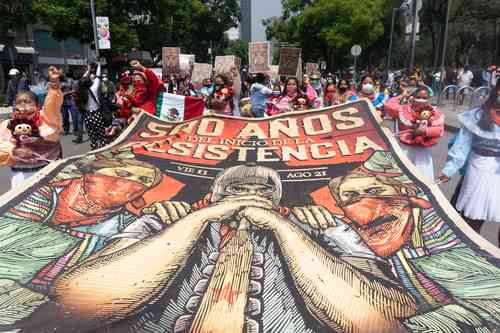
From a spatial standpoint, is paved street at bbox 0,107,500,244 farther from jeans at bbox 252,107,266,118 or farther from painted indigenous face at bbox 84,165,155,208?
painted indigenous face at bbox 84,165,155,208

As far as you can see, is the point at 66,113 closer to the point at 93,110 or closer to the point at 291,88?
the point at 93,110

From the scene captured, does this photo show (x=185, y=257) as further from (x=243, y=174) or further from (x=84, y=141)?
(x=84, y=141)

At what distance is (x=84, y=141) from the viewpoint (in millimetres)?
11891

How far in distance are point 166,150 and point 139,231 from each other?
1422 millimetres

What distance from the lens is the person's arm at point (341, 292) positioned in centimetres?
256

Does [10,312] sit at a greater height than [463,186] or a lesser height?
lesser

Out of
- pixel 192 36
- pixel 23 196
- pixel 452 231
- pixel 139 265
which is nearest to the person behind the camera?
pixel 139 265

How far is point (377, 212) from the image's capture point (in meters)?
3.59

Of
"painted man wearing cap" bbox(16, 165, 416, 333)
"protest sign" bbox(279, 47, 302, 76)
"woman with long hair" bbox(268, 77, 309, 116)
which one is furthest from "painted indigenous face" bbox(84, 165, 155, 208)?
"protest sign" bbox(279, 47, 302, 76)

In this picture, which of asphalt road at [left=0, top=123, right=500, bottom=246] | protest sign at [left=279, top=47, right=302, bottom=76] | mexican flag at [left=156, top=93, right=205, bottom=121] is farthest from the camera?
protest sign at [left=279, top=47, right=302, bottom=76]

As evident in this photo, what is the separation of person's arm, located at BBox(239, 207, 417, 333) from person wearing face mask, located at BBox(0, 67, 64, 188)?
2836 millimetres

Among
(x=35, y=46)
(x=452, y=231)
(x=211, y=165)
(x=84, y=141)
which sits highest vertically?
(x=35, y=46)

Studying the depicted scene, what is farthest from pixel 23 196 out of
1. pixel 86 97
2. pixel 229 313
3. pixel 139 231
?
pixel 86 97

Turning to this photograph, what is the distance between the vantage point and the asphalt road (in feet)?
16.8
